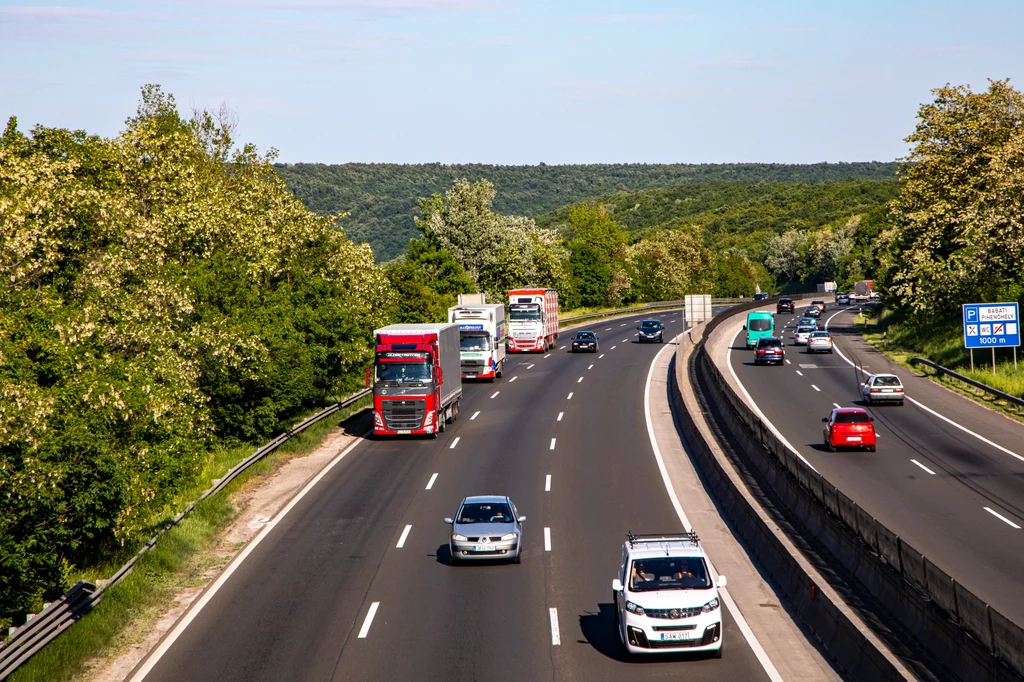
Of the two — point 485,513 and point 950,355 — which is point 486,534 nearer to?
point 485,513

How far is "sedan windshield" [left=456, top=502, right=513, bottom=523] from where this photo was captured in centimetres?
2452

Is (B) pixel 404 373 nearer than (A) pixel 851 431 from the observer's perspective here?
No

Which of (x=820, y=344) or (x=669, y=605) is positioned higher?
(x=669, y=605)

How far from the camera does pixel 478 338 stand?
190ft

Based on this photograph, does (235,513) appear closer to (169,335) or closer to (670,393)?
(169,335)

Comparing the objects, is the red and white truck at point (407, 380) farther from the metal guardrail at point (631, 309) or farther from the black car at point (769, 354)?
the metal guardrail at point (631, 309)

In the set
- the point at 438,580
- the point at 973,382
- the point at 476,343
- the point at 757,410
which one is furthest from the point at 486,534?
the point at 973,382

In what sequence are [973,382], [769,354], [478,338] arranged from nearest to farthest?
[973,382], [478,338], [769,354]

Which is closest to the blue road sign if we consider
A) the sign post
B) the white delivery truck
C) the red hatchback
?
the sign post

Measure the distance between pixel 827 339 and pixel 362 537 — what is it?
54.6 m

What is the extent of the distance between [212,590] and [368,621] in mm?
4713

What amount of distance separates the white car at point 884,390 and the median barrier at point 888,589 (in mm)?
20261

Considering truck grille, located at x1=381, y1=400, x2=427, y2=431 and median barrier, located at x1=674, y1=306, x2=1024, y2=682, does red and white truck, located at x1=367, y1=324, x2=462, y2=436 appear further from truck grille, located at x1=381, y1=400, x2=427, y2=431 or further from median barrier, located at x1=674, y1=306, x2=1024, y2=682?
median barrier, located at x1=674, y1=306, x2=1024, y2=682

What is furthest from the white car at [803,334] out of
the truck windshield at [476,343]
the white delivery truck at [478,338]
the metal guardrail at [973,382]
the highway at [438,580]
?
the highway at [438,580]
